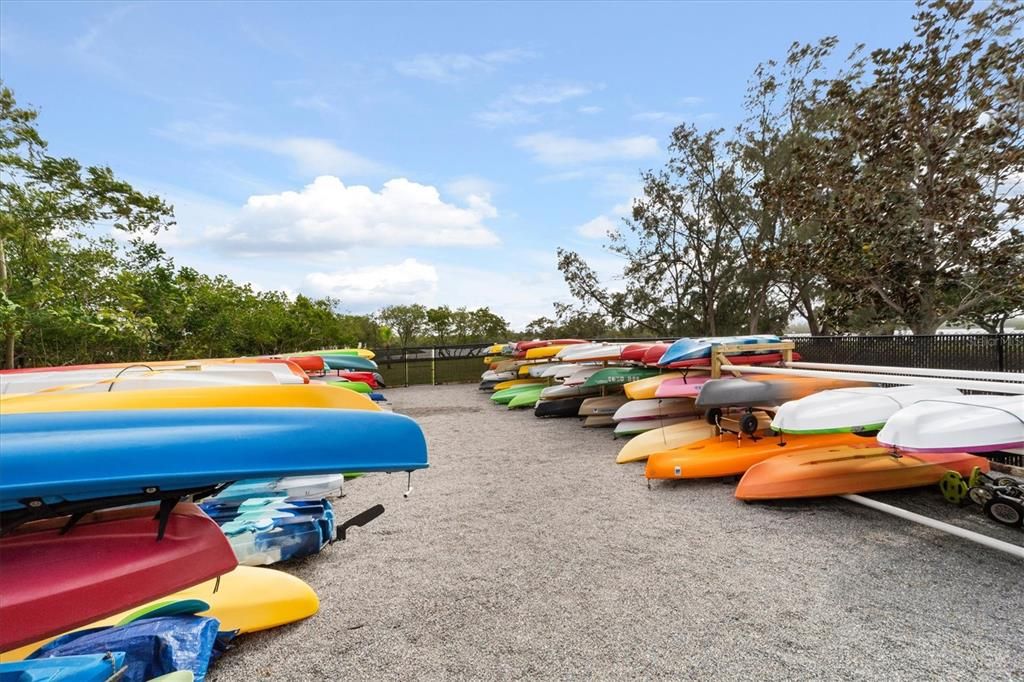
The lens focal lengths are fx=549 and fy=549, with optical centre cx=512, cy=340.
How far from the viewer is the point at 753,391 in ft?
16.6

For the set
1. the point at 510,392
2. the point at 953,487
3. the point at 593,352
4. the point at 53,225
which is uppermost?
the point at 53,225

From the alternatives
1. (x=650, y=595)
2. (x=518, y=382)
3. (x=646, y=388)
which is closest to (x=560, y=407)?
(x=646, y=388)

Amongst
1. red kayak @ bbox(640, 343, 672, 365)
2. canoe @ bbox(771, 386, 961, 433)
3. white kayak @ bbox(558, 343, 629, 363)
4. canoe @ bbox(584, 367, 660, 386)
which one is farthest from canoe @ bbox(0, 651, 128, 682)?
white kayak @ bbox(558, 343, 629, 363)

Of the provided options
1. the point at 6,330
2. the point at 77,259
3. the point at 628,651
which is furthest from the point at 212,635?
the point at 77,259

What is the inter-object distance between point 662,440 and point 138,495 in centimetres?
525

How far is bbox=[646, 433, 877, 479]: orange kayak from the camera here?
16.2ft

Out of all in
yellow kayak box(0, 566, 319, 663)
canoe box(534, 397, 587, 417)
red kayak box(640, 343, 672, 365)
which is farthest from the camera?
Result: canoe box(534, 397, 587, 417)

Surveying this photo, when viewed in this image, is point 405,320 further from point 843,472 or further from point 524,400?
point 843,472

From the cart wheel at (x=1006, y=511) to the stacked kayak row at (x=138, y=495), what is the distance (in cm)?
406

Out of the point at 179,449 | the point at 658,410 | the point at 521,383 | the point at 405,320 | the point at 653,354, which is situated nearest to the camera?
the point at 179,449

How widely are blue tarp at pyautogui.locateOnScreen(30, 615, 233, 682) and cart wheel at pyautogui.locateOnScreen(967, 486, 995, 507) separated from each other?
4.85 metres

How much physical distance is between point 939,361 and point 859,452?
8.76ft

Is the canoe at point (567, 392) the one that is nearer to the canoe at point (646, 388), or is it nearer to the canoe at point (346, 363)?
the canoe at point (646, 388)

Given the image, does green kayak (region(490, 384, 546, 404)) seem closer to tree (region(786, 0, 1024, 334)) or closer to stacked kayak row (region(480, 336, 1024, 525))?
stacked kayak row (region(480, 336, 1024, 525))
